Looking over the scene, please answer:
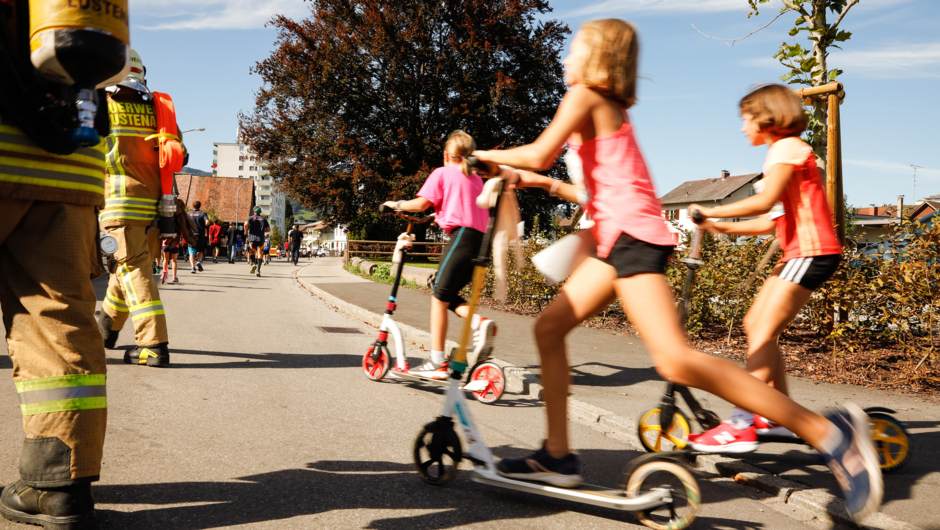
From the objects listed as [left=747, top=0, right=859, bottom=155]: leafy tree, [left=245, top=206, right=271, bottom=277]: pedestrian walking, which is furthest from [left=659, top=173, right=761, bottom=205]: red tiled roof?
[left=747, top=0, right=859, bottom=155]: leafy tree

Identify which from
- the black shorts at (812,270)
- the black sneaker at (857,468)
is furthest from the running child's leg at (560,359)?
the black shorts at (812,270)

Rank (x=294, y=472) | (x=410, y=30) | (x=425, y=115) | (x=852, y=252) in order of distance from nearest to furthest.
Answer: (x=294, y=472) < (x=852, y=252) < (x=410, y=30) < (x=425, y=115)

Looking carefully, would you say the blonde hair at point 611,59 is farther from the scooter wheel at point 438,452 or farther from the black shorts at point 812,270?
the scooter wheel at point 438,452

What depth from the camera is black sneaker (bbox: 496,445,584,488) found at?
2.75m

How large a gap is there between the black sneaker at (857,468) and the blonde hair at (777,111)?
5.35 ft

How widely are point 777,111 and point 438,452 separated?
7.87ft

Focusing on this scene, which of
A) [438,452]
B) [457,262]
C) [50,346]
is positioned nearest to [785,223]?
[438,452]

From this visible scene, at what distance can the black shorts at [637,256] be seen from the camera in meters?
2.47

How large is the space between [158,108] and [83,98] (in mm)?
3418

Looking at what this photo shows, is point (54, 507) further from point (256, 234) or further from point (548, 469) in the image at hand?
point (256, 234)

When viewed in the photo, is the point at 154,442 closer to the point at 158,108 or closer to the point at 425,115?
the point at 158,108

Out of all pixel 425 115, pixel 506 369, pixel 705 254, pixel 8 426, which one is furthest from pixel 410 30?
pixel 8 426

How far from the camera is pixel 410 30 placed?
2730 cm

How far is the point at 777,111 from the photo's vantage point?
3.48 m
